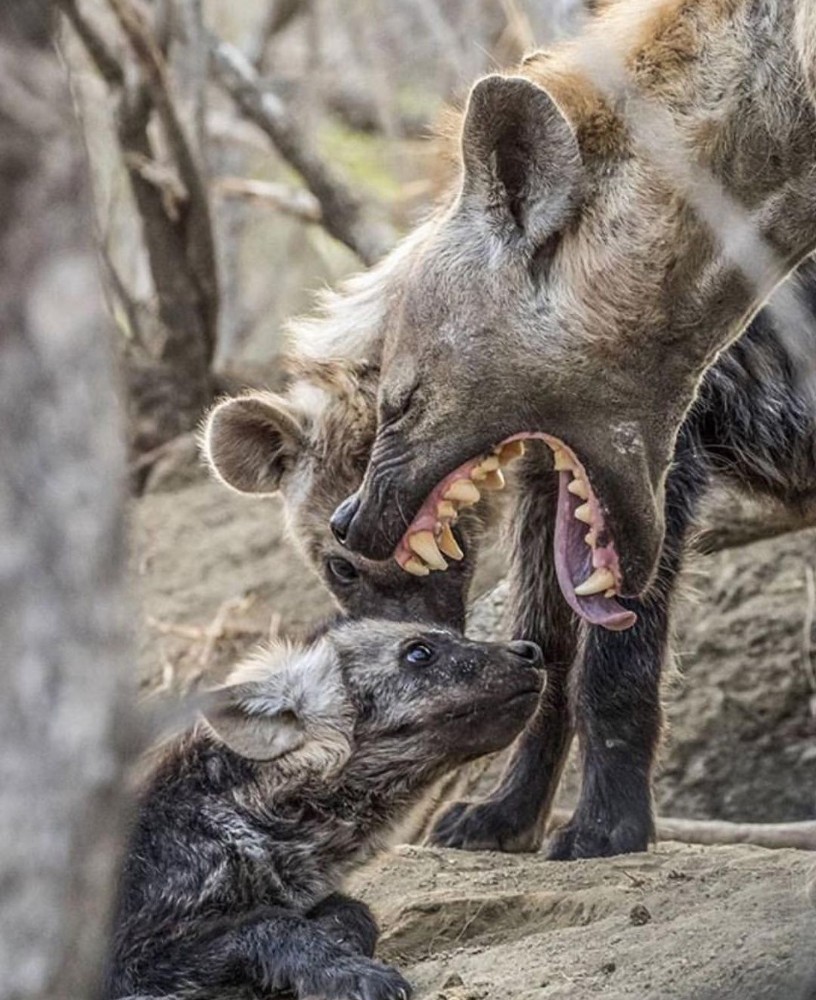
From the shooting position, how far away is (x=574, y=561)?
4535mm

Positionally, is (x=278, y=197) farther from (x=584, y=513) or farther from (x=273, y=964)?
(x=273, y=964)

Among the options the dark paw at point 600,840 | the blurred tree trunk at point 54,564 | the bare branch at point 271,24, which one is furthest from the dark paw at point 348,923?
the bare branch at point 271,24

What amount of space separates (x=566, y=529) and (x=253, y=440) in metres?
1.25

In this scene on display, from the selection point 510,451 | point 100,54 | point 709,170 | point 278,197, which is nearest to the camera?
point 709,170

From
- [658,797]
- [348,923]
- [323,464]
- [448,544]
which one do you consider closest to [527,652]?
[448,544]

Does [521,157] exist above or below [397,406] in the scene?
above

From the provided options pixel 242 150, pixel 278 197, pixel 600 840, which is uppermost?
pixel 242 150

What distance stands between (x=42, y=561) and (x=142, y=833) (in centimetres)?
224

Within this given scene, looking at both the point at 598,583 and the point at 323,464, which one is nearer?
the point at 598,583

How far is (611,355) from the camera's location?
4.15 metres

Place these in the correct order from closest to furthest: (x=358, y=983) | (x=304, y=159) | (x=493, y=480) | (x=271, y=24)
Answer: (x=358, y=983), (x=493, y=480), (x=304, y=159), (x=271, y=24)

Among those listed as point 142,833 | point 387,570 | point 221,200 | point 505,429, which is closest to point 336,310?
point 387,570

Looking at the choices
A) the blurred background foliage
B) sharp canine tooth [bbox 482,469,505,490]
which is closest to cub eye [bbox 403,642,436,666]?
sharp canine tooth [bbox 482,469,505,490]

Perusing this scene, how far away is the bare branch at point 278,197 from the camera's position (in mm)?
8969
